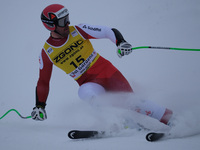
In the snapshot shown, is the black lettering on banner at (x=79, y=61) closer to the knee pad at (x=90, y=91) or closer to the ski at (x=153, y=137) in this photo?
the knee pad at (x=90, y=91)

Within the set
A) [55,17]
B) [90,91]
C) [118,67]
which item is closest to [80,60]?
[90,91]

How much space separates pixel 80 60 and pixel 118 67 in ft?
12.7

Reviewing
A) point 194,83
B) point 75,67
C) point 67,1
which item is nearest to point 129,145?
point 75,67

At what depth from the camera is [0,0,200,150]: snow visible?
3457 mm

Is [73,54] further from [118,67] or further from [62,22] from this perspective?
[118,67]

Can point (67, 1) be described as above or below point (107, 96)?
above

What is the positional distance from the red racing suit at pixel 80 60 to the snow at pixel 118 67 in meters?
0.40

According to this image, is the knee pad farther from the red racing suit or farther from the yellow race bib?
the yellow race bib

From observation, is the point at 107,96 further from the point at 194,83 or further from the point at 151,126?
the point at 194,83

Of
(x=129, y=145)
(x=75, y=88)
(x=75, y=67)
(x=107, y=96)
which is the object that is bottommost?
(x=75, y=88)

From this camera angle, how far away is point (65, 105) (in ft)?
15.5

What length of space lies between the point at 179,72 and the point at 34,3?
780 cm

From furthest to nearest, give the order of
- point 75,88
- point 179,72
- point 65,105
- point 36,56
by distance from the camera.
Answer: point 36,56 < point 75,88 < point 179,72 < point 65,105

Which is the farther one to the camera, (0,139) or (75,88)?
(75,88)
